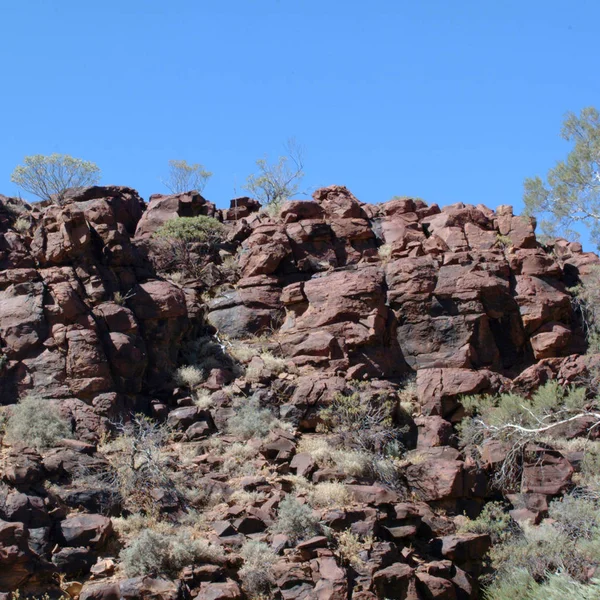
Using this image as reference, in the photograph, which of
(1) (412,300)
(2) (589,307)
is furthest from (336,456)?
(2) (589,307)

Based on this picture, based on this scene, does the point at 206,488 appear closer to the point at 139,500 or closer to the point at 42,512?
the point at 139,500

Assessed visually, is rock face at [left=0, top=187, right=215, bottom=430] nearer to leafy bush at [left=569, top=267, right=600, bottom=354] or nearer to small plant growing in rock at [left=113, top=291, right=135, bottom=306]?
small plant growing in rock at [left=113, top=291, right=135, bottom=306]

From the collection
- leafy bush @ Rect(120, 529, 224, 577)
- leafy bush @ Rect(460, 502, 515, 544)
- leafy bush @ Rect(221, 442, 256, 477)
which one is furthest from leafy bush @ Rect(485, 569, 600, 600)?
leafy bush @ Rect(221, 442, 256, 477)

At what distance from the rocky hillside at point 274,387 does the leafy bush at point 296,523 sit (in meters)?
0.03

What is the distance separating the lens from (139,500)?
16609 millimetres

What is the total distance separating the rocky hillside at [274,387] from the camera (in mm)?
14984

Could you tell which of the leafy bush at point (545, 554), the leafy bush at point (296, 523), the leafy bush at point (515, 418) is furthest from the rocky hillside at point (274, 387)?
the leafy bush at point (545, 554)

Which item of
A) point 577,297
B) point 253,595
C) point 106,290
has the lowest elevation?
point 253,595

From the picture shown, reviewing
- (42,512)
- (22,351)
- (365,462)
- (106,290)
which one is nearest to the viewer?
(42,512)

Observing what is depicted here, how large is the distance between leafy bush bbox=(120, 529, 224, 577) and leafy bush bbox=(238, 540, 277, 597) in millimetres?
461

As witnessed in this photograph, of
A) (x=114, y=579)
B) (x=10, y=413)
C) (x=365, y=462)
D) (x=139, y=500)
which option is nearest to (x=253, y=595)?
(x=114, y=579)

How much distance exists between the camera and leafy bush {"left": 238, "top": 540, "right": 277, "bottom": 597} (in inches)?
568

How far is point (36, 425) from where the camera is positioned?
1795 centimetres

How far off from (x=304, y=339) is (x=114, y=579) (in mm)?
9445
